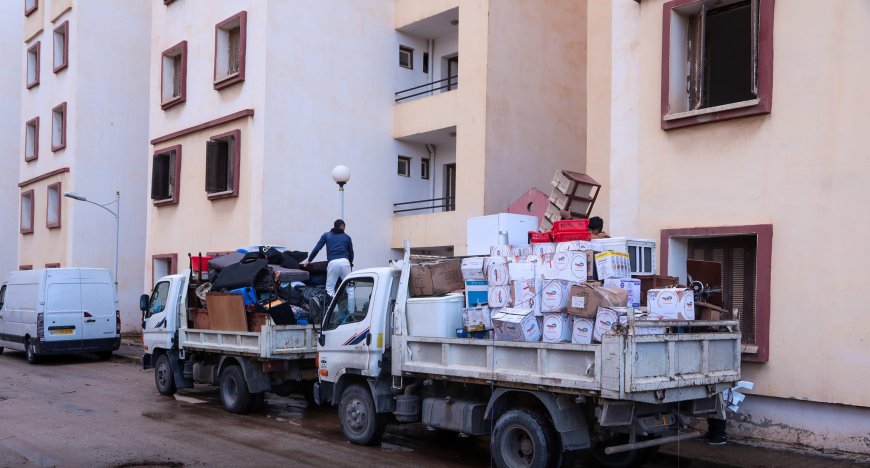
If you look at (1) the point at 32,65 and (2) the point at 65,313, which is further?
(1) the point at 32,65

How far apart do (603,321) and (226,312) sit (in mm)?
6692

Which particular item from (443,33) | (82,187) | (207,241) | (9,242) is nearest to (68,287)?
(207,241)

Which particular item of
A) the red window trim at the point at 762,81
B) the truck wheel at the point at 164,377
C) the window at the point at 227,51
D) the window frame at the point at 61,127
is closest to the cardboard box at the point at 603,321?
the red window trim at the point at 762,81

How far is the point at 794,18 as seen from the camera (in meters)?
10.1

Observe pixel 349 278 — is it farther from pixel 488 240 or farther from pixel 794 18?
pixel 794 18

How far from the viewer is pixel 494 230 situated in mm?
10508

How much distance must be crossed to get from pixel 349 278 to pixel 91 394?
21.1 feet

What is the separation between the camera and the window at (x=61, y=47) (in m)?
27.2

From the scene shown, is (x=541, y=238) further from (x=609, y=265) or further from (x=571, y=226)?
(x=609, y=265)

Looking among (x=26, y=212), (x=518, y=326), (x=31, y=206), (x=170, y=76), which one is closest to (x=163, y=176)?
(x=170, y=76)

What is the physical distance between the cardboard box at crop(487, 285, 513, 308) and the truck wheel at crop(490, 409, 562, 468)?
1161 millimetres

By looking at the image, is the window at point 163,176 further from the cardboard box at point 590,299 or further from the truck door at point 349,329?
the cardboard box at point 590,299

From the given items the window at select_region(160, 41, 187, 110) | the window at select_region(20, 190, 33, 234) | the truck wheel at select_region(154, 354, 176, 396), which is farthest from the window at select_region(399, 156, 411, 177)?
the window at select_region(20, 190, 33, 234)

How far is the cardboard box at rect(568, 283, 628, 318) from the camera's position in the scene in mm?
7812
